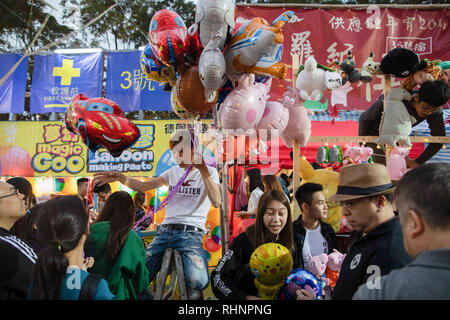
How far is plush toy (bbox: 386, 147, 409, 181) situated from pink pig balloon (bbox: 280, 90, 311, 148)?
2.85 feet

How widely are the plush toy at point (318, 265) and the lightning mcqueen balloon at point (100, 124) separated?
4.66 ft

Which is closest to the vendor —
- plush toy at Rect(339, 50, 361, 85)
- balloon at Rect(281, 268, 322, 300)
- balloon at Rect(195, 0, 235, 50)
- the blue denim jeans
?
plush toy at Rect(339, 50, 361, 85)

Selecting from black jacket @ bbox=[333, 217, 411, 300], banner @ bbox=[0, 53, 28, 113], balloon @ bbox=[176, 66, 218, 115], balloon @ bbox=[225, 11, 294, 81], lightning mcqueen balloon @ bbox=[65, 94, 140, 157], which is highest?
banner @ bbox=[0, 53, 28, 113]

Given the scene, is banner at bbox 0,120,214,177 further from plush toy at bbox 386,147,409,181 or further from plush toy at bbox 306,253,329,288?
plush toy at bbox 306,253,329,288

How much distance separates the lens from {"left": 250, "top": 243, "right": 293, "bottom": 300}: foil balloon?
1.70 metres

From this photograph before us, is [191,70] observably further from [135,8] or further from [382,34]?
[135,8]

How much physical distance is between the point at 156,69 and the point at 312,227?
5.01 feet

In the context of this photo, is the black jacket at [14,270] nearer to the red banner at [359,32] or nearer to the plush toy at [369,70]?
the plush toy at [369,70]

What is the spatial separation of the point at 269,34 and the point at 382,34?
210 inches

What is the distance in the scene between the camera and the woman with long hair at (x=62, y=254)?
1187 mm

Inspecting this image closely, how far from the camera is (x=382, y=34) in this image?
612 centimetres

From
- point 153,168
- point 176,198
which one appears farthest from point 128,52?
point 176,198

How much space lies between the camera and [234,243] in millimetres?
1979

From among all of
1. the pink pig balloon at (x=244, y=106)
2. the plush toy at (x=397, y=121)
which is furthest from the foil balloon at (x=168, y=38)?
the plush toy at (x=397, y=121)
